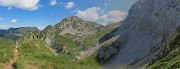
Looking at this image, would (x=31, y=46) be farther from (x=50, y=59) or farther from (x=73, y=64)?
(x=73, y=64)

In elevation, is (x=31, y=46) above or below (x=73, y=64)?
above

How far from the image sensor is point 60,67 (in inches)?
1793

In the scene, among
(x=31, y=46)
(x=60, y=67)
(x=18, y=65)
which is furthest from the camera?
(x=31, y=46)

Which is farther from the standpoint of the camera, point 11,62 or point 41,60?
point 41,60

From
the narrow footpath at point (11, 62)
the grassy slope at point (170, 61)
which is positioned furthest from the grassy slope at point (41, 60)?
the grassy slope at point (170, 61)

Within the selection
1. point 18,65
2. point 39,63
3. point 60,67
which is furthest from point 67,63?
point 18,65

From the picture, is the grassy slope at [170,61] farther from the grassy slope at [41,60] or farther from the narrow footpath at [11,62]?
the narrow footpath at [11,62]

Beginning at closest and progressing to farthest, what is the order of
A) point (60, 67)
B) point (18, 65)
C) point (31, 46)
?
1. point (18, 65)
2. point (60, 67)
3. point (31, 46)

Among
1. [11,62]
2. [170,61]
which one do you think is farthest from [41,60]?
[170,61]

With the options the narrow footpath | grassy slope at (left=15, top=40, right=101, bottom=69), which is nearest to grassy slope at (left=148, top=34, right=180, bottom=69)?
grassy slope at (left=15, top=40, right=101, bottom=69)

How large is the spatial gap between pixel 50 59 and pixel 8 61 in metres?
6.14

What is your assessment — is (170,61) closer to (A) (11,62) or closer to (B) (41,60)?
(B) (41,60)

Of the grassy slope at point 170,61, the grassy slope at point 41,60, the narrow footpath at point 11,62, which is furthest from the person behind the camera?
the grassy slope at point 170,61

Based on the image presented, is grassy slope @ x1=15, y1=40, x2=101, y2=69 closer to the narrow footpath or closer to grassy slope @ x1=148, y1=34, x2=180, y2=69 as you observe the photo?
the narrow footpath
